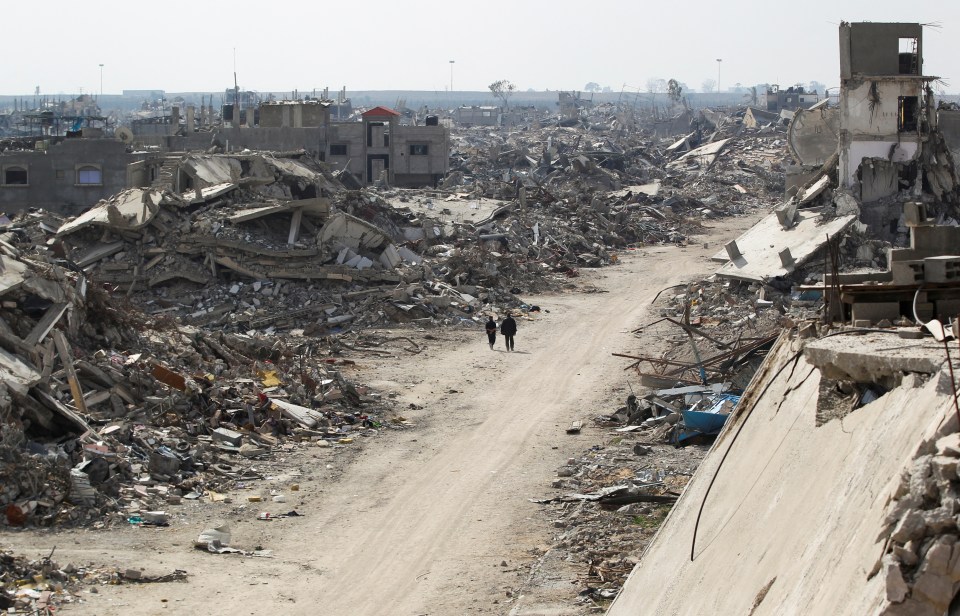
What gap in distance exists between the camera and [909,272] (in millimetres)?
7824

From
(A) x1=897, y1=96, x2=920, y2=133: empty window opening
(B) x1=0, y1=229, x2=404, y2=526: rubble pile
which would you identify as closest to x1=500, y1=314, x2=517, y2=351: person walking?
(B) x1=0, y1=229, x2=404, y2=526: rubble pile

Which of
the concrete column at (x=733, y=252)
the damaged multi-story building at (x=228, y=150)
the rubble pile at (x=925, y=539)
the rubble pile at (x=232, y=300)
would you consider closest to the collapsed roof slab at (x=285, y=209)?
the rubble pile at (x=232, y=300)

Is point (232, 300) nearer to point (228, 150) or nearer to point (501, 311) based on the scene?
point (501, 311)

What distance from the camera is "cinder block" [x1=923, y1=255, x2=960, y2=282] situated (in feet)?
25.1

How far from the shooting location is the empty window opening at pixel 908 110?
31906 mm

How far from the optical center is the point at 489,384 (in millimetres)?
21906

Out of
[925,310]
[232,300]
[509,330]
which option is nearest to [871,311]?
[925,310]

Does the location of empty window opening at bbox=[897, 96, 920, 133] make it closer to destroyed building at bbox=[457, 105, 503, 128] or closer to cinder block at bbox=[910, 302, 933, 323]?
cinder block at bbox=[910, 302, 933, 323]

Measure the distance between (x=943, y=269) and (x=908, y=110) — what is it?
85.3 ft

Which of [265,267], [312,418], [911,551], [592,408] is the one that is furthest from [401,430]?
[911,551]

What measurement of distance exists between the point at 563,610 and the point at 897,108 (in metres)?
24.3

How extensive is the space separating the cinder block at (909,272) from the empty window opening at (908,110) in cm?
2561

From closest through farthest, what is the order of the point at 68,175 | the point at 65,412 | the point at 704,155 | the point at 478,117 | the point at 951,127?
1. the point at 65,412
2. the point at 951,127
3. the point at 68,175
4. the point at 704,155
5. the point at 478,117

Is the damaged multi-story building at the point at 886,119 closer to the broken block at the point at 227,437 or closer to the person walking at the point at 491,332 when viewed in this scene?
the person walking at the point at 491,332
